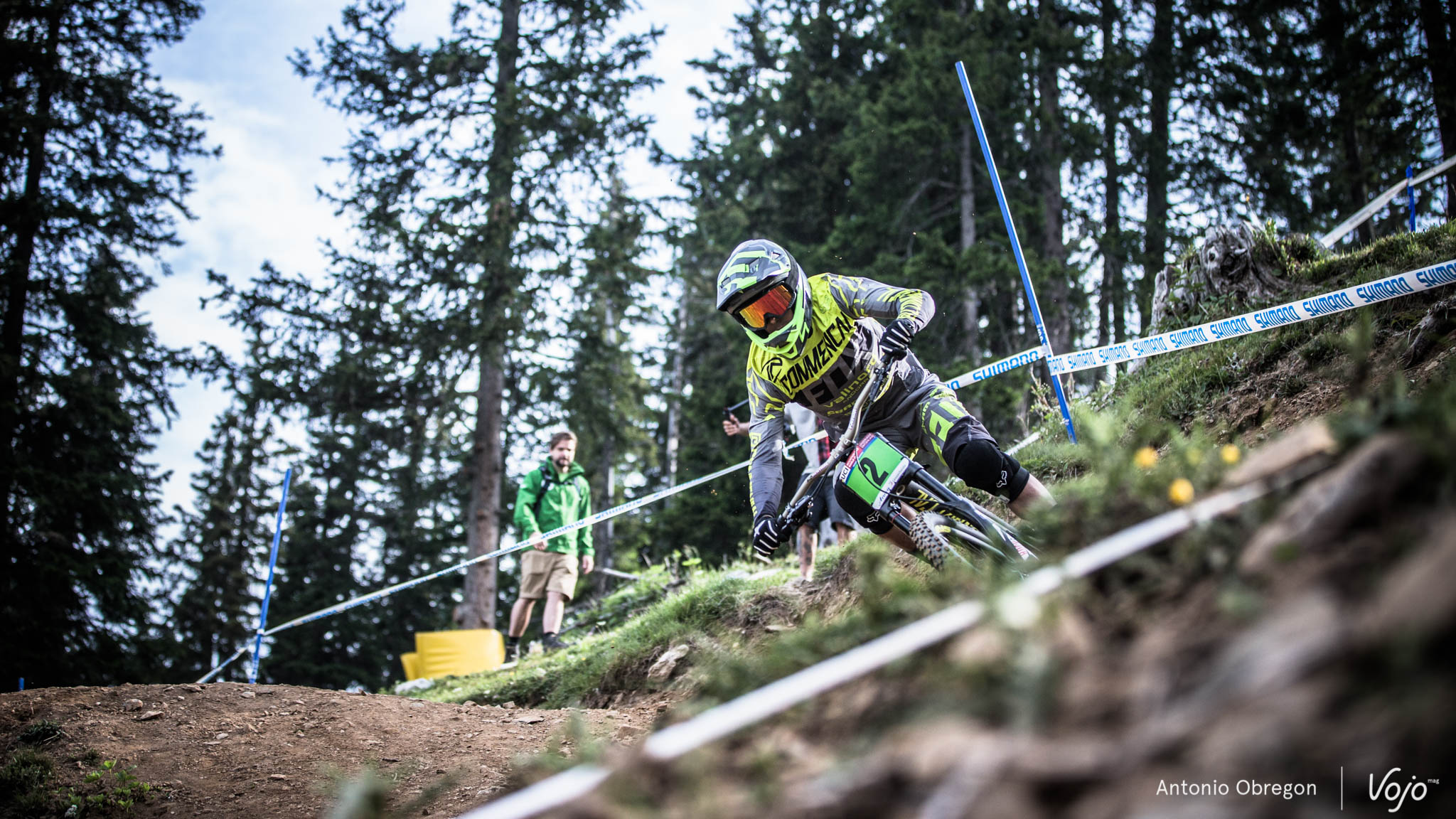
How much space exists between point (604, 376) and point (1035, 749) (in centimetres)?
1521

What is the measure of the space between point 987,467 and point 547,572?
21.7 feet

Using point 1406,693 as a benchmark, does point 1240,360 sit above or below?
above

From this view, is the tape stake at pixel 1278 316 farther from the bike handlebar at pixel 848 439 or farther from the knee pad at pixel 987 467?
the bike handlebar at pixel 848 439

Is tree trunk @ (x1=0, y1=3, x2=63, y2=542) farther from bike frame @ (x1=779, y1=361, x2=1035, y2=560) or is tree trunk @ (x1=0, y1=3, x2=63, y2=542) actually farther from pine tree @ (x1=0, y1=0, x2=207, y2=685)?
bike frame @ (x1=779, y1=361, x2=1035, y2=560)

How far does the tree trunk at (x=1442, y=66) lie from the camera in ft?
39.7

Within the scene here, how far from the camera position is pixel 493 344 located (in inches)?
591

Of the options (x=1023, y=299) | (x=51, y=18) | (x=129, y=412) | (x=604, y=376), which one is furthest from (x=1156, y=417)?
(x=51, y=18)

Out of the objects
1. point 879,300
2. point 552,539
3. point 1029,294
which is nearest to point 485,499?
point 552,539

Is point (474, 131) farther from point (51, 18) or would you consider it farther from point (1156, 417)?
point (1156, 417)

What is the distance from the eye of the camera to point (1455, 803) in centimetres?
96

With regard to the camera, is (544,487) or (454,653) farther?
(454,653)

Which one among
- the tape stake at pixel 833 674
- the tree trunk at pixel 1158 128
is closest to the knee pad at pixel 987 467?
the tape stake at pixel 833 674

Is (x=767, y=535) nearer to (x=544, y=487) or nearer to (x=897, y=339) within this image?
(x=897, y=339)

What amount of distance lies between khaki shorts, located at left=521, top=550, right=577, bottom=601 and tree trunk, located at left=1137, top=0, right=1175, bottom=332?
1319cm
